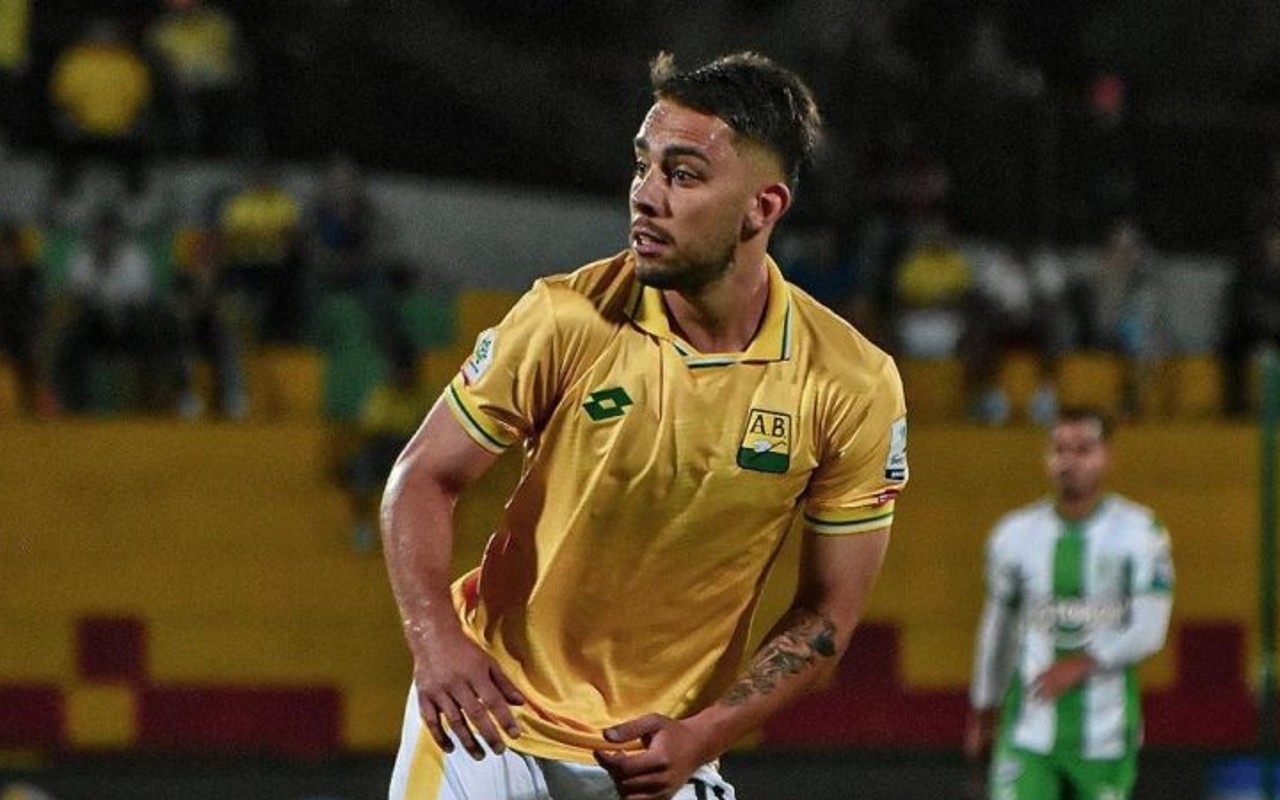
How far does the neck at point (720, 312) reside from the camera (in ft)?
12.3

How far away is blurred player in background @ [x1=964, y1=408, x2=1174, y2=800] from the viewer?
7.48 metres

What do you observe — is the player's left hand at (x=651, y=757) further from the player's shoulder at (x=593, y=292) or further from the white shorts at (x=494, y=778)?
the player's shoulder at (x=593, y=292)

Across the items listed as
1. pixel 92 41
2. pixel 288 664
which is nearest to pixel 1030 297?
pixel 288 664

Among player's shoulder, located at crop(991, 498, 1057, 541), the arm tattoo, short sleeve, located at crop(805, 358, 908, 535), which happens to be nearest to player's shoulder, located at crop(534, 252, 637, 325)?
short sleeve, located at crop(805, 358, 908, 535)

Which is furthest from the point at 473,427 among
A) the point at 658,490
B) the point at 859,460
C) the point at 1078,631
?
the point at 1078,631

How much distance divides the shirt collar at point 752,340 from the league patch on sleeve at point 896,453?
24cm

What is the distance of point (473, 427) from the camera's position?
3619 millimetres

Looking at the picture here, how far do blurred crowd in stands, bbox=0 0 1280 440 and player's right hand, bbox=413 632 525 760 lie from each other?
6.57 m

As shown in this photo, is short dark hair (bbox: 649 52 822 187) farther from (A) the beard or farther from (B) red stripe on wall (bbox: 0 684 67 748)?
(B) red stripe on wall (bbox: 0 684 67 748)

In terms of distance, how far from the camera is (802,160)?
3754 mm

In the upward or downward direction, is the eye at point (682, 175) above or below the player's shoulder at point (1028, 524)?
above

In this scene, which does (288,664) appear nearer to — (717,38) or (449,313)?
(449,313)

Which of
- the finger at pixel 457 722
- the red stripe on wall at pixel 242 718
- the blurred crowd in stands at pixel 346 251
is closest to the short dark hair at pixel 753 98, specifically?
the finger at pixel 457 722

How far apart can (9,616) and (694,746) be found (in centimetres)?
684
